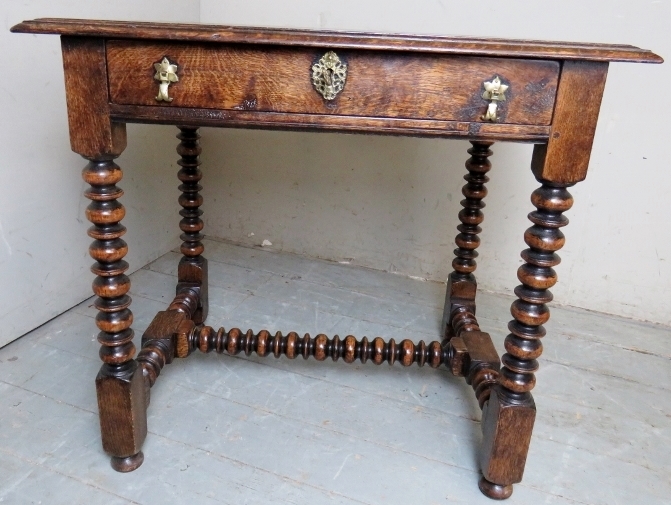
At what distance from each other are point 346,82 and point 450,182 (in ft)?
3.65

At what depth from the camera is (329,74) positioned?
38.2 inches

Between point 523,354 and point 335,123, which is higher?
point 335,123

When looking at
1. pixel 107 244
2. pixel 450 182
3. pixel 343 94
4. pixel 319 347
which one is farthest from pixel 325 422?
pixel 450 182

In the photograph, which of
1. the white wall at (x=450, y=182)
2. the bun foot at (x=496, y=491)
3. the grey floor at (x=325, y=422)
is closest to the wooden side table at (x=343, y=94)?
the bun foot at (x=496, y=491)

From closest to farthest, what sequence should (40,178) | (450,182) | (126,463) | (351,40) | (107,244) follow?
1. (351,40)
2. (107,244)
3. (126,463)
4. (40,178)
5. (450,182)

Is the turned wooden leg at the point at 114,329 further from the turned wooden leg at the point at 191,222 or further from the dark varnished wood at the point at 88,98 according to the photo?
the turned wooden leg at the point at 191,222

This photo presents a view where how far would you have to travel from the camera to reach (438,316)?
1.88m

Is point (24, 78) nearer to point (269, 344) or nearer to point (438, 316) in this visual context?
point (269, 344)

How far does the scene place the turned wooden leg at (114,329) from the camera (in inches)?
41.5

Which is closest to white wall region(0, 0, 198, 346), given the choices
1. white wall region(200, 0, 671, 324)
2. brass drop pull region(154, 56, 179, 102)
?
white wall region(200, 0, 671, 324)

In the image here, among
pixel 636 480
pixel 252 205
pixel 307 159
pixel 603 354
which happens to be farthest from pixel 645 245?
pixel 252 205

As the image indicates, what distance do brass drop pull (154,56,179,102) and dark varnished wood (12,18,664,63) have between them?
0.14ft

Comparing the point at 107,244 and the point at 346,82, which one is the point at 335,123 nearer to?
the point at 346,82

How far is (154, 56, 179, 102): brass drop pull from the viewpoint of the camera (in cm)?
98
